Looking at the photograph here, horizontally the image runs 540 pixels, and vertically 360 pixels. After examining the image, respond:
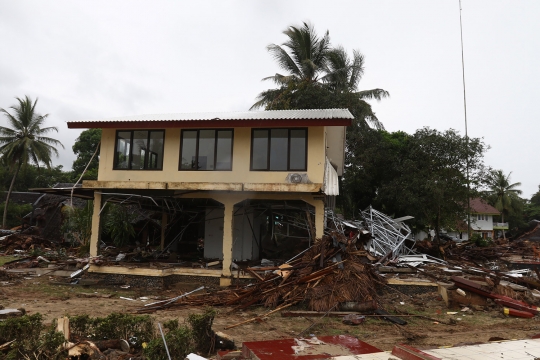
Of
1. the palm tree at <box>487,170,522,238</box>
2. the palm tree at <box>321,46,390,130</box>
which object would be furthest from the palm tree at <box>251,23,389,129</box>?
the palm tree at <box>487,170,522,238</box>

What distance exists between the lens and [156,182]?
13375 millimetres

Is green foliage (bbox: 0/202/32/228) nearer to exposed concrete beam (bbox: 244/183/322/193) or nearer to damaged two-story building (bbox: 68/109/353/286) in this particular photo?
damaged two-story building (bbox: 68/109/353/286)

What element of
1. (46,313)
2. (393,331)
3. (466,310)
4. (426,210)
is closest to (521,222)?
(426,210)

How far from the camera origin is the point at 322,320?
9.38 meters

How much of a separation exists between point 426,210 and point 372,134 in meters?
6.04

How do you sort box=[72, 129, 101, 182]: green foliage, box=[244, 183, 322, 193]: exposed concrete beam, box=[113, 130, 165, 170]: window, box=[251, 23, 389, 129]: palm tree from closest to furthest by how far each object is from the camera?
box=[244, 183, 322, 193]: exposed concrete beam < box=[113, 130, 165, 170]: window < box=[251, 23, 389, 129]: palm tree < box=[72, 129, 101, 182]: green foliage

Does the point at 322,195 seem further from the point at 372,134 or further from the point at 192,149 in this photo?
the point at 372,134

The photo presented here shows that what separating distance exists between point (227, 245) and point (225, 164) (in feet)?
9.15

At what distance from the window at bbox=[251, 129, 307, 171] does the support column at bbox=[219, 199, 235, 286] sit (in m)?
1.54

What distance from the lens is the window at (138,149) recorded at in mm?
14156

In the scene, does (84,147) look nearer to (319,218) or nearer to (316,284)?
(319,218)

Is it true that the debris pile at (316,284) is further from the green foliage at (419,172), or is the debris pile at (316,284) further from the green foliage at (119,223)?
the green foliage at (419,172)

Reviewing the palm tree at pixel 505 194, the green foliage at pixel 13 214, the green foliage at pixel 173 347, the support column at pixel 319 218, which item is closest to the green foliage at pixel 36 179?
the green foliage at pixel 13 214

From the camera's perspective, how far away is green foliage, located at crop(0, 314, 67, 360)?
16.6ft
